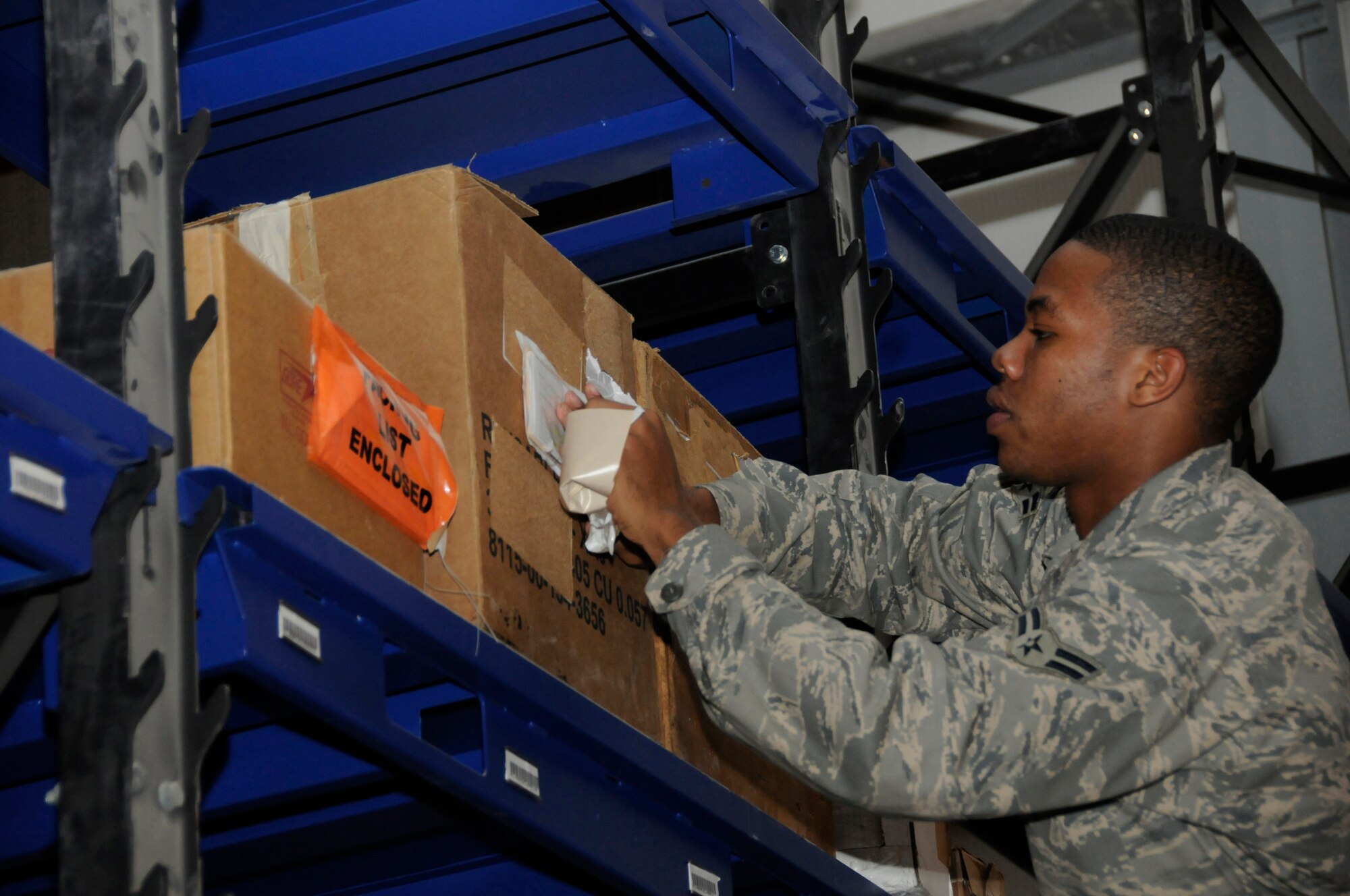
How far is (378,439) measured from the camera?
93.4 inches

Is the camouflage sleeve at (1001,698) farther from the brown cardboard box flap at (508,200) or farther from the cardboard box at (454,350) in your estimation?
the brown cardboard box flap at (508,200)

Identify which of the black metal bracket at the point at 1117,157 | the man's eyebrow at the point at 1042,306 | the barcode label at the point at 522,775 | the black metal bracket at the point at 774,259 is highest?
the black metal bracket at the point at 1117,157

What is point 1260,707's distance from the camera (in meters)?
2.56

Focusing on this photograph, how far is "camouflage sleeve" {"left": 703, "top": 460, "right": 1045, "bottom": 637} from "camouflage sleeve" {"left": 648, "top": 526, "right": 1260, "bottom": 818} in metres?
0.59

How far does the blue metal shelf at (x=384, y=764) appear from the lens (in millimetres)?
2109

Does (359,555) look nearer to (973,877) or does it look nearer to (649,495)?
(649,495)

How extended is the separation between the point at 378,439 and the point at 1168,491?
1.35m

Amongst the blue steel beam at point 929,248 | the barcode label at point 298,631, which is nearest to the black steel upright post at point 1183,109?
the blue steel beam at point 929,248

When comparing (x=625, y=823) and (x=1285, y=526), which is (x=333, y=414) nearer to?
(x=625, y=823)

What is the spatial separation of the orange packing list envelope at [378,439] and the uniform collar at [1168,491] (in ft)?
3.71

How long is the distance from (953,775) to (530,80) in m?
1.80

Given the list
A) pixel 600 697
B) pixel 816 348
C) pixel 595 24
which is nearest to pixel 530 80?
pixel 595 24


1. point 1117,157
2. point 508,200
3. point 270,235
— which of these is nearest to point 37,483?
point 270,235

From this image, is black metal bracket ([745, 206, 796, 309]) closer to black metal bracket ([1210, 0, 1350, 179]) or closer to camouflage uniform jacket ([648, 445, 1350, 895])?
camouflage uniform jacket ([648, 445, 1350, 895])
